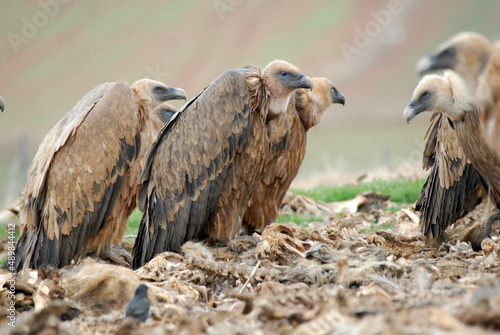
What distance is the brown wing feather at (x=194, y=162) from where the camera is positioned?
5543 millimetres

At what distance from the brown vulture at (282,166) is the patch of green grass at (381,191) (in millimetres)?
3032

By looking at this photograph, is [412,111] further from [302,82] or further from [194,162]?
→ [194,162]

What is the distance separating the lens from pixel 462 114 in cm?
479

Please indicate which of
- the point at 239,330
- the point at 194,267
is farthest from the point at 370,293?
the point at 194,267

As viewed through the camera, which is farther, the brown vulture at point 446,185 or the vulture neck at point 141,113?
the vulture neck at point 141,113

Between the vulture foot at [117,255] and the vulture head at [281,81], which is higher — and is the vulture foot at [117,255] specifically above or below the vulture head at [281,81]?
below

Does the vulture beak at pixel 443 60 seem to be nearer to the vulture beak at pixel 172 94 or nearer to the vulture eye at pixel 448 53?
the vulture eye at pixel 448 53

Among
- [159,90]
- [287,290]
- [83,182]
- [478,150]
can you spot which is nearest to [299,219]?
[159,90]

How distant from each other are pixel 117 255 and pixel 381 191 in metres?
4.73

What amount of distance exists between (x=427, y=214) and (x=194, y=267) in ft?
8.04

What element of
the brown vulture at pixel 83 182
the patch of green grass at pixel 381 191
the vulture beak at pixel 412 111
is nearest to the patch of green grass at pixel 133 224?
the brown vulture at pixel 83 182

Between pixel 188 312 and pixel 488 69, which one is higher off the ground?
pixel 488 69

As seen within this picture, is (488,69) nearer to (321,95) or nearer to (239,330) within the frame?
(239,330)

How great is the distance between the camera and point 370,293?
3418mm
